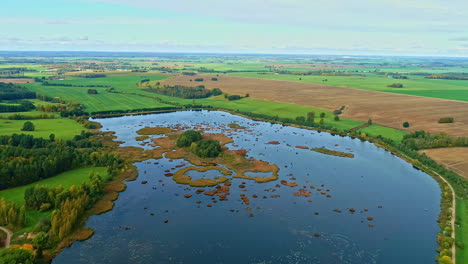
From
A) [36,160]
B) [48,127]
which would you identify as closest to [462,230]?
[36,160]

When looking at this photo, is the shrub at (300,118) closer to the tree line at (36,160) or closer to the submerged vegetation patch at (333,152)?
the submerged vegetation patch at (333,152)

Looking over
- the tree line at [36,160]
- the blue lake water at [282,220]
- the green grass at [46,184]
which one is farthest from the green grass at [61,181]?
the blue lake water at [282,220]

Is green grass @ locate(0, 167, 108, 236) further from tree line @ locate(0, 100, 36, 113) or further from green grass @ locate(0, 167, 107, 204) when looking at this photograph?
tree line @ locate(0, 100, 36, 113)

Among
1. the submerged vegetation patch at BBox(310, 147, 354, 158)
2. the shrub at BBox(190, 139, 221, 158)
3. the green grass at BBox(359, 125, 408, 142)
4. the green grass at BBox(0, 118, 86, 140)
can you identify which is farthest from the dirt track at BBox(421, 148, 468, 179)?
the green grass at BBox(0, 118, 86, 140)

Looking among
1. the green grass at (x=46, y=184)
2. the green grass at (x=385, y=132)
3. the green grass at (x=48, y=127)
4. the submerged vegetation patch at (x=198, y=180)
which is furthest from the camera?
the green grass at (x=385, y=132)

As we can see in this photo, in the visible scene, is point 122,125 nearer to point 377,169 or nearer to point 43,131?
point 43,131

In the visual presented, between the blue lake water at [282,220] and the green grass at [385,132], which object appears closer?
the blue lake water at [282,220]

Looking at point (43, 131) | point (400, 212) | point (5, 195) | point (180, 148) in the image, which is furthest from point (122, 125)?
point (400, 212)
